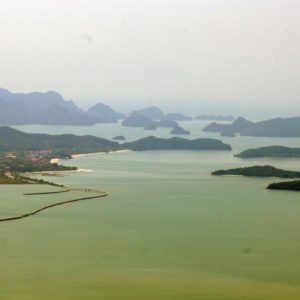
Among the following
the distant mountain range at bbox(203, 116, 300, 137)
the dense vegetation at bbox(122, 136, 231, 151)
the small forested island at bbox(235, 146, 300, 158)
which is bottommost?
the small forested island at bbox(235, 146, 300, 158)

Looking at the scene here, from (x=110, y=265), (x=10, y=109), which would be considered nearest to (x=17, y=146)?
(x=110, y=265)

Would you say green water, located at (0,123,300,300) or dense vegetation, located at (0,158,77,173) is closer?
green water, located at (0,123,300,300)

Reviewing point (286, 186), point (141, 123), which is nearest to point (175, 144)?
point (286, 186)

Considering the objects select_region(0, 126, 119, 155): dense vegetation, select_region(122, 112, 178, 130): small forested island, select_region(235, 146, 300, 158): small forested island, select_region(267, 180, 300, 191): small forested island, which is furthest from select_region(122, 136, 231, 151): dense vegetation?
select_region(122, 112, 178, 130): small forested island

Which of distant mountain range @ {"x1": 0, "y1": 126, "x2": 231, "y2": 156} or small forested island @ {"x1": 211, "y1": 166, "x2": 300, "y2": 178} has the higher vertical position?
distant mountain range @ {"x1": 0, "y1": 126, "x2": 231, "y2": 156}

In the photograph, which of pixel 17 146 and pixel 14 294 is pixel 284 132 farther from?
pixel 14 294

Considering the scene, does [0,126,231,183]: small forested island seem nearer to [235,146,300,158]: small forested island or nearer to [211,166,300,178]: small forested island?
[235,146,300,158]: small forested island

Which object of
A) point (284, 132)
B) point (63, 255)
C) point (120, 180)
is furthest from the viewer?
point (284, 132)
